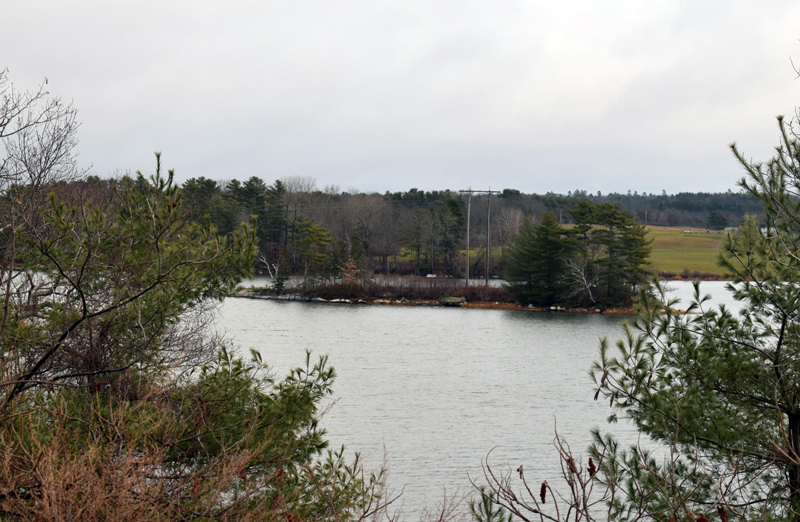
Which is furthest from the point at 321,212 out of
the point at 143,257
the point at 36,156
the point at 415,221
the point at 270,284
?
the point at 143,257

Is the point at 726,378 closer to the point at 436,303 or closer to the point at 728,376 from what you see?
the point at 728,376

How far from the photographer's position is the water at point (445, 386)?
56.0 feet

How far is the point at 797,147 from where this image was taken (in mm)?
6617

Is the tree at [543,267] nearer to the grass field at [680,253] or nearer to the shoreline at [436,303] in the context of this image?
the shoreline at [436,303]

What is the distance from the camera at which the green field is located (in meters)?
74.3

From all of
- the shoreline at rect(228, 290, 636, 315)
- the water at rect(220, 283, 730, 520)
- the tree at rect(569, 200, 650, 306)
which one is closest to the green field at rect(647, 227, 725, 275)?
the tree at rect(569, 200, 650, 306)

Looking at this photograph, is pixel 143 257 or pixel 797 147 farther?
pixel 143 257

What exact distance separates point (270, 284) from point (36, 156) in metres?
47.5

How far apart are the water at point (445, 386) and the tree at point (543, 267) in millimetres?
6525

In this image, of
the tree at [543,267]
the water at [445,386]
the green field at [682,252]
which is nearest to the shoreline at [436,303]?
the tree at [543,267]

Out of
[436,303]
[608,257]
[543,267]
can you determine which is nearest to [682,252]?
[608,257]

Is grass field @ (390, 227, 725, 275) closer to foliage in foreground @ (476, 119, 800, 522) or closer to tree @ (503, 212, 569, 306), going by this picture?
tree @ (503, 212, 569, 306)

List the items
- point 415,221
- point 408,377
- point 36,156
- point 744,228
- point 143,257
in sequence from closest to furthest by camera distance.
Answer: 1. point 744,228
2. point 143,257
3. point 36,156
4. point 408,377
5. point 415,221

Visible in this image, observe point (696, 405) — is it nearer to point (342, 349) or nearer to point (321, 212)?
point (342, 349)
